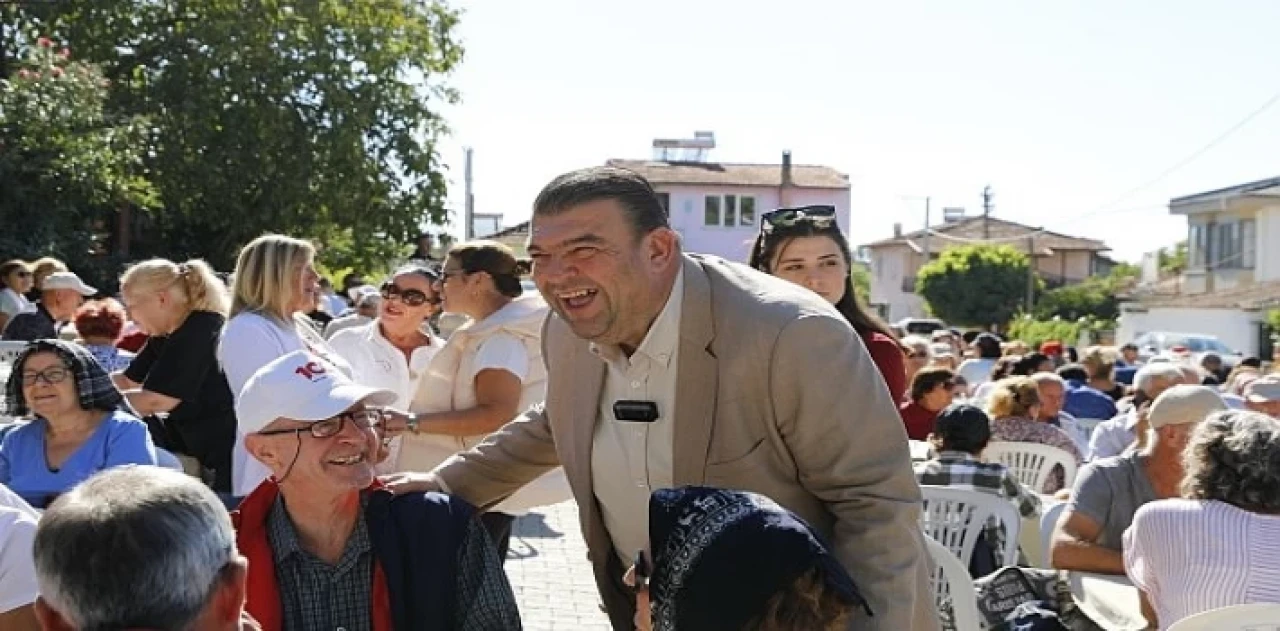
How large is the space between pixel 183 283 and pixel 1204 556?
3880 millimetres

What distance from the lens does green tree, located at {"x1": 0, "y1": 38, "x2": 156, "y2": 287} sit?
15461 millimetres

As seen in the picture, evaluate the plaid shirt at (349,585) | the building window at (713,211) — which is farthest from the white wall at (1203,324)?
the plaid shirt at (349,585)

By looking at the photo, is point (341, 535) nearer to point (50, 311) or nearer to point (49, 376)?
point (49, 376)

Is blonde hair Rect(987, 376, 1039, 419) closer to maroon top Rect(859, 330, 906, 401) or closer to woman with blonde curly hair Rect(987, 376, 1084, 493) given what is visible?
woman with blonde curly hair Rect(987, 376, 1084, 493)

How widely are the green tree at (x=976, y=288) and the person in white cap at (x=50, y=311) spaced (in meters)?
50.7

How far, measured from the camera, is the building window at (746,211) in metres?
68.4

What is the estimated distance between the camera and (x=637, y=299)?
2.73 m

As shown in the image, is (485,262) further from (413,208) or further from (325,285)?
(413,208)

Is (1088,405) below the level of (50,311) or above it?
below

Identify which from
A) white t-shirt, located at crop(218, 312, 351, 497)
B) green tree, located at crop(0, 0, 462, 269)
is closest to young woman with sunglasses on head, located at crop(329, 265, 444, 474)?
white t-shirt, located at crop(218, 312, 351, 497)

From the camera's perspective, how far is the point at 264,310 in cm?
532

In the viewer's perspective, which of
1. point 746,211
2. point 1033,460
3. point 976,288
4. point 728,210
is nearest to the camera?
point 1033,460

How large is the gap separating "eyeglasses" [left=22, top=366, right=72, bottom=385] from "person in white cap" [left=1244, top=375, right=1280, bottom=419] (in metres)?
6.58

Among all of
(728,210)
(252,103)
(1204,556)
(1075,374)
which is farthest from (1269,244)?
(1204,556)
